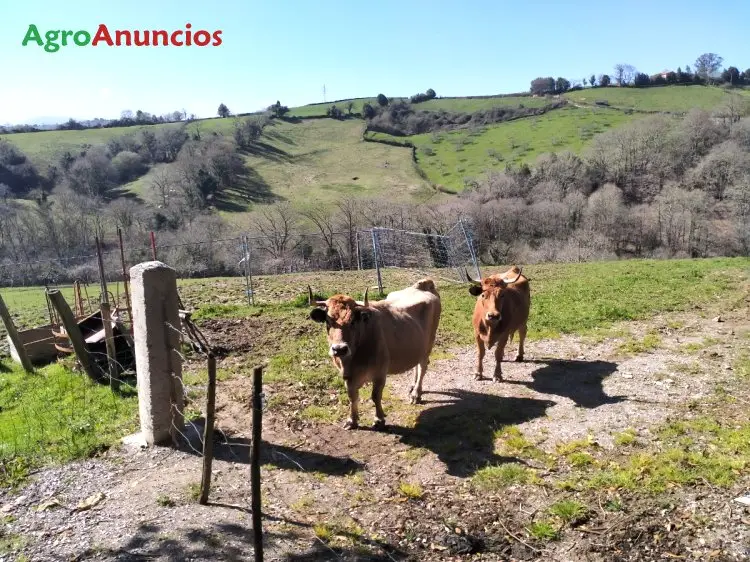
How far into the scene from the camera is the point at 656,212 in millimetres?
52844

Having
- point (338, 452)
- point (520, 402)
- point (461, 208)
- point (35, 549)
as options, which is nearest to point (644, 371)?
point (520, 402)

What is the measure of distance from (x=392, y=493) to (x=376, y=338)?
8.22ft

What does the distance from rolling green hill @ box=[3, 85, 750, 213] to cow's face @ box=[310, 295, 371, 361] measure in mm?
66861

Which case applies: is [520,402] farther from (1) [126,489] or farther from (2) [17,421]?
(2) [17,421]

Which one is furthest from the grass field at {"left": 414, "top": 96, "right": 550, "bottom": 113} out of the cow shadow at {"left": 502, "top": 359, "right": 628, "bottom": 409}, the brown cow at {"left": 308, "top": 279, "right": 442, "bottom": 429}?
the brown cow at {"left": 308, "top": 279, "right": 442, "bottom": 429}

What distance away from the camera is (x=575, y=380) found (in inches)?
389

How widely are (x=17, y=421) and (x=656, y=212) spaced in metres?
57.1

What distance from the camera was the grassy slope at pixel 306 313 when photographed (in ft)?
27.1

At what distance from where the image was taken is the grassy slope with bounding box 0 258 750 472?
8266 mm

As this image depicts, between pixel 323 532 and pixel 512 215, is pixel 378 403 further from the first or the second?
pixel 512 215

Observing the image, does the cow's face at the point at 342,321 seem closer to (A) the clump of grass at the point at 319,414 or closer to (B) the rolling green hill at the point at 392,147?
(A) the clump of grass at the point at 319,414

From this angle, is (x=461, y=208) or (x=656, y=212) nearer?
(x=656, y=212)

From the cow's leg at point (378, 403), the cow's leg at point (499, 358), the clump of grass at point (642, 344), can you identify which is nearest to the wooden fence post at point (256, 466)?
the cow's leg at point (378, 403)

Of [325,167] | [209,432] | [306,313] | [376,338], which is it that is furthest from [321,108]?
[209,432]
